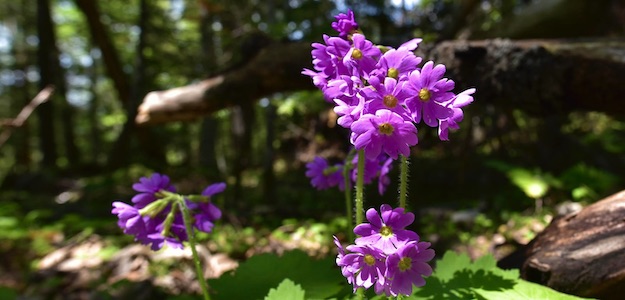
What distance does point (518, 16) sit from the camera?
4828 mm

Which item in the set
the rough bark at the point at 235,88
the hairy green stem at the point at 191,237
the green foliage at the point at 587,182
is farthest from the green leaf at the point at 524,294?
the green foliage at the point at 587,182

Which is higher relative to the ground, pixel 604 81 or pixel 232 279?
pixel 604 81

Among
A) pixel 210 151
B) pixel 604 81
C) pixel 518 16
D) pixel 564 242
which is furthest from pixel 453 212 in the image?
pixel 210 151

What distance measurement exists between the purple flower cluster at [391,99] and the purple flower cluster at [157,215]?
927mm

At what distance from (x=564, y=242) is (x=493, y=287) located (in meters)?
0.76

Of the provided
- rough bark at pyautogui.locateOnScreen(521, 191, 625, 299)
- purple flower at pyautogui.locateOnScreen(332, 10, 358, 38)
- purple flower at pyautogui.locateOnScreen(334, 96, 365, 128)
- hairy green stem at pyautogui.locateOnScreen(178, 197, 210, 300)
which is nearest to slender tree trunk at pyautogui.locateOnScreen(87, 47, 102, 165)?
hairy green stem at pyautogui.locateOnScreen(178, 197, 210, 300)

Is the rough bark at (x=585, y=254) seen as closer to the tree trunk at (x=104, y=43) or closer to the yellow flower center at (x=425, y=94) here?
the yellow flower center at (x=425, y=94)

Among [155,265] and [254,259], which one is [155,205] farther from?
Answer: [155,265]

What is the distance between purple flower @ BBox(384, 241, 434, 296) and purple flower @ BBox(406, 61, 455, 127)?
1.33 feet

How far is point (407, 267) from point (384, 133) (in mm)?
441

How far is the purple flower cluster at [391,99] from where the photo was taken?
1.44 metres

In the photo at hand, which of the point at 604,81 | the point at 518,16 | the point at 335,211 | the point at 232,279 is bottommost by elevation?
the point at 335,211

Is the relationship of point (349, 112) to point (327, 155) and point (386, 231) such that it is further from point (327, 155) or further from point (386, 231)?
point (327, 155)

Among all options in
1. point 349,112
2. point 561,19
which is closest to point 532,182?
point 561,19
